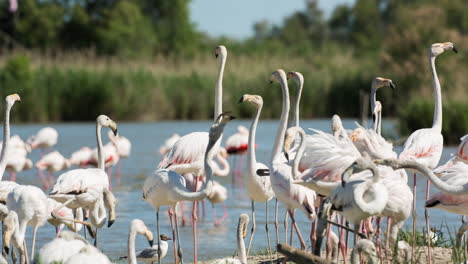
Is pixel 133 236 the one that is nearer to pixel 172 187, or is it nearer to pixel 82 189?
pixel 172 187

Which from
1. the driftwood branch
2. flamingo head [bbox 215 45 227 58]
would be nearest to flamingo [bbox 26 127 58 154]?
flamingo head [bbox 215 45 227 58]

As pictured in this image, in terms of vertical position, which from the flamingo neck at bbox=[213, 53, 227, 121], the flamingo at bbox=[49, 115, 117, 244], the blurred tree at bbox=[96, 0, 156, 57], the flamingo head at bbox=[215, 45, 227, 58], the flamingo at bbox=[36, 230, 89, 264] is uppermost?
the blurred tree at bbox=[96, 0, 156, 57]

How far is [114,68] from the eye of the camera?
82.5ft

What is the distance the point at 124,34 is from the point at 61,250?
34574mm

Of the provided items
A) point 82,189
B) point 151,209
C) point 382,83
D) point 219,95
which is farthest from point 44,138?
point 382,83

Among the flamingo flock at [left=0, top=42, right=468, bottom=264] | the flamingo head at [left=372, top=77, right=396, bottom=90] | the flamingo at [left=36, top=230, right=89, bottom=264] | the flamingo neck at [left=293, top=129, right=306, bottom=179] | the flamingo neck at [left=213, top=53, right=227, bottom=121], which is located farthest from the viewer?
the flamingo neck at [left=213, top=53, right=227, bottom=121]

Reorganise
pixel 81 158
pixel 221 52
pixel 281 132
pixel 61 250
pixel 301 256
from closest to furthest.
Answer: pixel 61 250 → pixel 301 256 → pixel 281 132 → pixel 221 52 → pixel 81 158

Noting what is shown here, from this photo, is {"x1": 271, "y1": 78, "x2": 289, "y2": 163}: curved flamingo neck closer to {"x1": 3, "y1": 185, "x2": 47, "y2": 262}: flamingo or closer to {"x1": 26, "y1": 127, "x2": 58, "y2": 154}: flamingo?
{"x1": 3, "y1": 185, "x2": 47, "y2": 262}: flamingo

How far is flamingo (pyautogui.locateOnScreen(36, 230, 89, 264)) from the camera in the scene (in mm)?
4875

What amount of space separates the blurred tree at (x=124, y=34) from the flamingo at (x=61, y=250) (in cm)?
3258

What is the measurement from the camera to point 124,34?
38844 millimetres

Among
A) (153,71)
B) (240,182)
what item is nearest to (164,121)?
(153,71)

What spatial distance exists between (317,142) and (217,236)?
315cm

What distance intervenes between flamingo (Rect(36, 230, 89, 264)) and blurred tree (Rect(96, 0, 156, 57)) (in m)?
32.6
